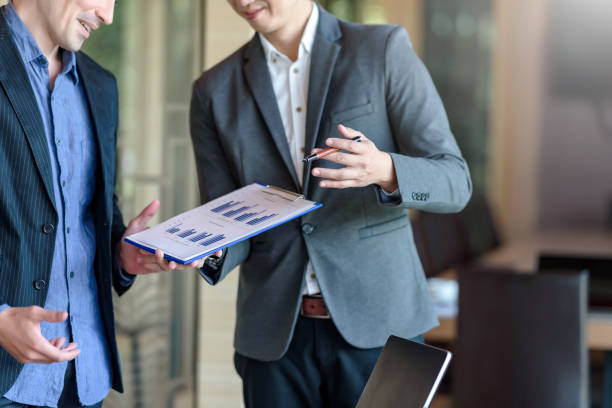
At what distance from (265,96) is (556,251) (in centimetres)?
311

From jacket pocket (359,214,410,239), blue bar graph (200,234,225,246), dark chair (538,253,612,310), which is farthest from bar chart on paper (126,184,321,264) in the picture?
dark chair (538,253,612,310)

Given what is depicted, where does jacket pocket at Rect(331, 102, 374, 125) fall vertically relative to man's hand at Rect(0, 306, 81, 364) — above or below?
above

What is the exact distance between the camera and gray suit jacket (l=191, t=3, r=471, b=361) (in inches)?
58.1

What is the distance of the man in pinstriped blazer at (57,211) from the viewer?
3.95 ft

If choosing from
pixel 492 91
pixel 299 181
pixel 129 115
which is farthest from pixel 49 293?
pixel 492 91

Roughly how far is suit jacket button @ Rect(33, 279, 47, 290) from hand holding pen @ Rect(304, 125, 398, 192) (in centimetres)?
48

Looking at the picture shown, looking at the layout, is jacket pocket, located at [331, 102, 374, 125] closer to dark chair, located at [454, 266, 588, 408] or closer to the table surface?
dark chair, located at [454, 266, 588, 408]

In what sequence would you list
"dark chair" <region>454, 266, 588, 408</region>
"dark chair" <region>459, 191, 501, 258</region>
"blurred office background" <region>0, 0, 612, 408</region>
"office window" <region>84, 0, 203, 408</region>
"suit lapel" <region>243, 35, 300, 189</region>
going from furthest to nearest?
"blurred office background" <region>0, 0, 612, 408</region> < "dark chair" <region>459, 191, 501, 258</region> < "dark chair" <region>454, 266, 588, 408</region> < "office window" <region>84, 0, 203, 408</region> < "suit lapel" <region>243, 35, 300, 189</region>

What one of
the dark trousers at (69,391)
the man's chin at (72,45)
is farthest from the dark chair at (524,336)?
the man's chin at (72,45)

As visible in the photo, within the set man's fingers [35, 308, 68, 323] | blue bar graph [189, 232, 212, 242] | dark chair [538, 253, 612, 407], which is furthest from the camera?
dark chair [538, 253, 612, 407]

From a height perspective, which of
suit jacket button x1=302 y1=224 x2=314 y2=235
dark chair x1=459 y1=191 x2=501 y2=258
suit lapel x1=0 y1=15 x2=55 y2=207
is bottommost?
dark chair x1=459 y1=191 x2=501 y2=258

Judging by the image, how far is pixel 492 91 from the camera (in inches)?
229

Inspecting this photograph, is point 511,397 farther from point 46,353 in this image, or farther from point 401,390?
point 46,353

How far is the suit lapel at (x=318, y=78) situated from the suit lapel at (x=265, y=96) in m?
0.05
